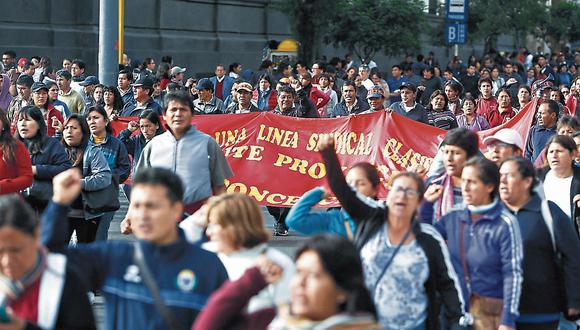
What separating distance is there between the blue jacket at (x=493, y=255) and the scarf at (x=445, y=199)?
609 mm

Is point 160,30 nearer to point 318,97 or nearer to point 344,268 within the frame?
point 318,97

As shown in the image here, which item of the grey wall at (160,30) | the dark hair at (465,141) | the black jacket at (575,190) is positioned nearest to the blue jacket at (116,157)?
the black jacket at (575,190)

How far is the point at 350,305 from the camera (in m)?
4.17

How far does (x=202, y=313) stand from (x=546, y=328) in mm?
2890

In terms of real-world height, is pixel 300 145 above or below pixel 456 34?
below

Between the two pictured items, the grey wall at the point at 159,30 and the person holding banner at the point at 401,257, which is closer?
the person holding banner at the point at 401,257

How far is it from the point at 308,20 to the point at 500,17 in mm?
12410

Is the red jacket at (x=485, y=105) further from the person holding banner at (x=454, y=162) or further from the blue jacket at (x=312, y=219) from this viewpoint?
the blue jacket at (x=312, y=219)

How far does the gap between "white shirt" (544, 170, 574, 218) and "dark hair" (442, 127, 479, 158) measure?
1537 mm

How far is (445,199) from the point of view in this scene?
741 centimetres

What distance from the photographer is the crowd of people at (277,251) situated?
4.51 meters

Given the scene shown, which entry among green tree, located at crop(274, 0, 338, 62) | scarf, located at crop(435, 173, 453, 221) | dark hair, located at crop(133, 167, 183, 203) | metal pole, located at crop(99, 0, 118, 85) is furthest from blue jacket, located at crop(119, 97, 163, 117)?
green tree, located at crop(274, 0, 338, 62)

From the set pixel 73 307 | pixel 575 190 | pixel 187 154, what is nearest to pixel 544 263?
pixel 575 190

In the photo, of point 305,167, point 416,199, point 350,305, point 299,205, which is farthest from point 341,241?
point 305,167
